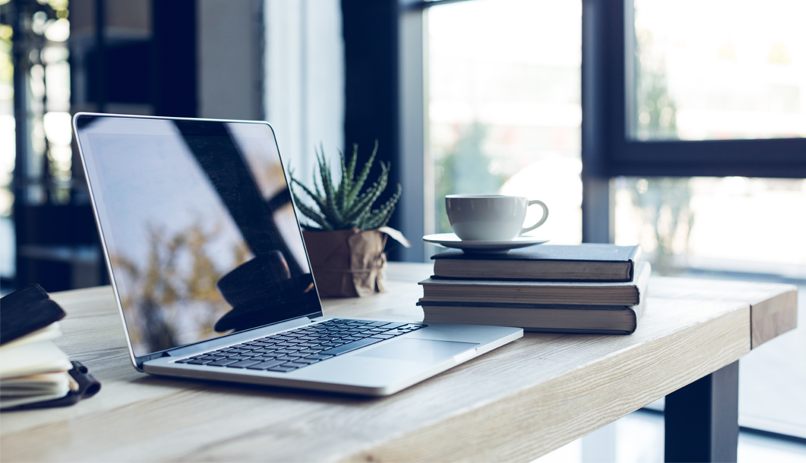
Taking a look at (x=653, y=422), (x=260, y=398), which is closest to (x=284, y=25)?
(x=653, y=422)

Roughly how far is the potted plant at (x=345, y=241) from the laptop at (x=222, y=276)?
22 cm

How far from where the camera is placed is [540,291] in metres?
0.75

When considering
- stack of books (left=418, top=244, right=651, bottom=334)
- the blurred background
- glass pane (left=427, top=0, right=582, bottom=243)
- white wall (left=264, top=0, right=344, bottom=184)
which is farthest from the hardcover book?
white wall (left=264, top=0, right=344, bottom=184)

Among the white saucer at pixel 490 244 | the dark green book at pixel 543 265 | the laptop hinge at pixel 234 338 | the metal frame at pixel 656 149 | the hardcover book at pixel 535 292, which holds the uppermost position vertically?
the metal frame at pixel 656 149

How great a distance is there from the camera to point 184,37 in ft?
9.27

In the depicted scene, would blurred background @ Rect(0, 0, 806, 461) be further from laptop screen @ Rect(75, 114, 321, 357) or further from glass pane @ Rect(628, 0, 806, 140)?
laptop screen @ Rect(75, 114, 321, 357)

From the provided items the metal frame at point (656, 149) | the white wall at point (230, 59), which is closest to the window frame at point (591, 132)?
the metal frame at point (656, 149)

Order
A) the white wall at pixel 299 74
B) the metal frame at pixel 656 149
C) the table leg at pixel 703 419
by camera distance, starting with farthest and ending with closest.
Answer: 1. the white wall at pixel 299 74
2. the metal frame at pixel 656 149
3. the table leg at pixel 703 419

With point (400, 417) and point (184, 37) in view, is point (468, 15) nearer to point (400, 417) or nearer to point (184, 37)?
point (184, 37)

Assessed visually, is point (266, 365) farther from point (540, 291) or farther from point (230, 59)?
point (230, 59)

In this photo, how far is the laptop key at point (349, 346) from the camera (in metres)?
0.59

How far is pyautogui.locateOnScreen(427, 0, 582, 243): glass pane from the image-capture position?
221 cm

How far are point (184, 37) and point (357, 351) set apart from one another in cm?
254

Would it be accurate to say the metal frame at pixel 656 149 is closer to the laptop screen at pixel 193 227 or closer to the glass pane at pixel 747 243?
the glass pane at pixel 747 243
